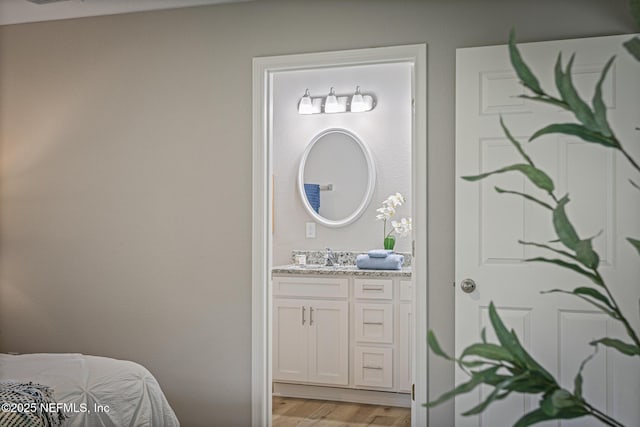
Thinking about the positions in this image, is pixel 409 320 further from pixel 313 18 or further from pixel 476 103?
pixel 313 18

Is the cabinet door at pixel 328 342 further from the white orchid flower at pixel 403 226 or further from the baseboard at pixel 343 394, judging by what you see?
the white orchid flower at pixel 403 226

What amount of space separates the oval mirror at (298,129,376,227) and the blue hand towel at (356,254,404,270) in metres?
0.50

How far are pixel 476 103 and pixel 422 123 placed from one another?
283 millimetres

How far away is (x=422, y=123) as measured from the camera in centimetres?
312

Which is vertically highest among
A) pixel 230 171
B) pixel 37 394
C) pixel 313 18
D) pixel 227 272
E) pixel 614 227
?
pixel 313 18

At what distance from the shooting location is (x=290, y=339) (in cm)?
456

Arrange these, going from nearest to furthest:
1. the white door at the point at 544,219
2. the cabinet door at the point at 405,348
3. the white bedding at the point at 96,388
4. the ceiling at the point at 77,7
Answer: the white bedding at the point at 96,388
the white door at the point at 544,219
the ceiling at the point at 77,7
the cabinet door at the point at 405,348

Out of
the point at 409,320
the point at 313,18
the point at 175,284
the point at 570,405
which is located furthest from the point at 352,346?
the point at 570,405

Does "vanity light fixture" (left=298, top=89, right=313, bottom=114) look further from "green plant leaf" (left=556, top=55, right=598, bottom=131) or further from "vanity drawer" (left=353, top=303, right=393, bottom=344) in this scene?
"green plant leaf" (left=556, top=55, right=598, bottom=131)

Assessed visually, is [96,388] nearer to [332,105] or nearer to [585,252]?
[585,252]

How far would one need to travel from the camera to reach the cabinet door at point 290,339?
4527 mm

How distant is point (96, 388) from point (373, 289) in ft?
8.05

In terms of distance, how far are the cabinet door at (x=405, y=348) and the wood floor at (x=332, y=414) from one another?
0.19 metres

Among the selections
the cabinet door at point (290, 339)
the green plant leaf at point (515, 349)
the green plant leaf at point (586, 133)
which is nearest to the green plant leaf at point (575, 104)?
the green plant leaf at point (586, 133)
